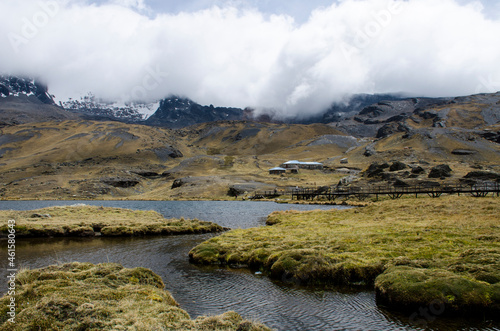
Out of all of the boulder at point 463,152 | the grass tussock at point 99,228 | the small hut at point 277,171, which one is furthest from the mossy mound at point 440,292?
the boulder at point 463,152

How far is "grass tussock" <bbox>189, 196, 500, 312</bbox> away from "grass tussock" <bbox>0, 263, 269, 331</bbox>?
329 inches

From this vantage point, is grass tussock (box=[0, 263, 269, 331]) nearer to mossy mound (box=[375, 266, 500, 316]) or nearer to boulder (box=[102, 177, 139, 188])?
mossy mound (box=[375, 266, 500, 316])

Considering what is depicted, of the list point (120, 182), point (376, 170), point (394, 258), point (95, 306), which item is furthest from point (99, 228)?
point (120, 182)

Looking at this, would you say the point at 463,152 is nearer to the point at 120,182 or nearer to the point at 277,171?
the point at 277,171

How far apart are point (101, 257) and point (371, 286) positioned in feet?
69.1

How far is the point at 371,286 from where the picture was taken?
18062 millimetres

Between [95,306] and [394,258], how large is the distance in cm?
1626

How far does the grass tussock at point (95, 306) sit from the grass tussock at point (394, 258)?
8.36m

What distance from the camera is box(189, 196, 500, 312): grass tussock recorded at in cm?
1462

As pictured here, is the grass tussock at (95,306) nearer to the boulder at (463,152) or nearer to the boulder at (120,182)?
the boulder at (120,182)

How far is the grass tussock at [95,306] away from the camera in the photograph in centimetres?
1037

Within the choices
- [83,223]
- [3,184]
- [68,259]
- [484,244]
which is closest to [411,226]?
[484,244]

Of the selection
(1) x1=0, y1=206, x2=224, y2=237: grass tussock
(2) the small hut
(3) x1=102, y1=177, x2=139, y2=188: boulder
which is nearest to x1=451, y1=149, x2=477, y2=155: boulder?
(2) the small hut

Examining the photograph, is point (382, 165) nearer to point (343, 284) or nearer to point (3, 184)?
point (343, 284)
